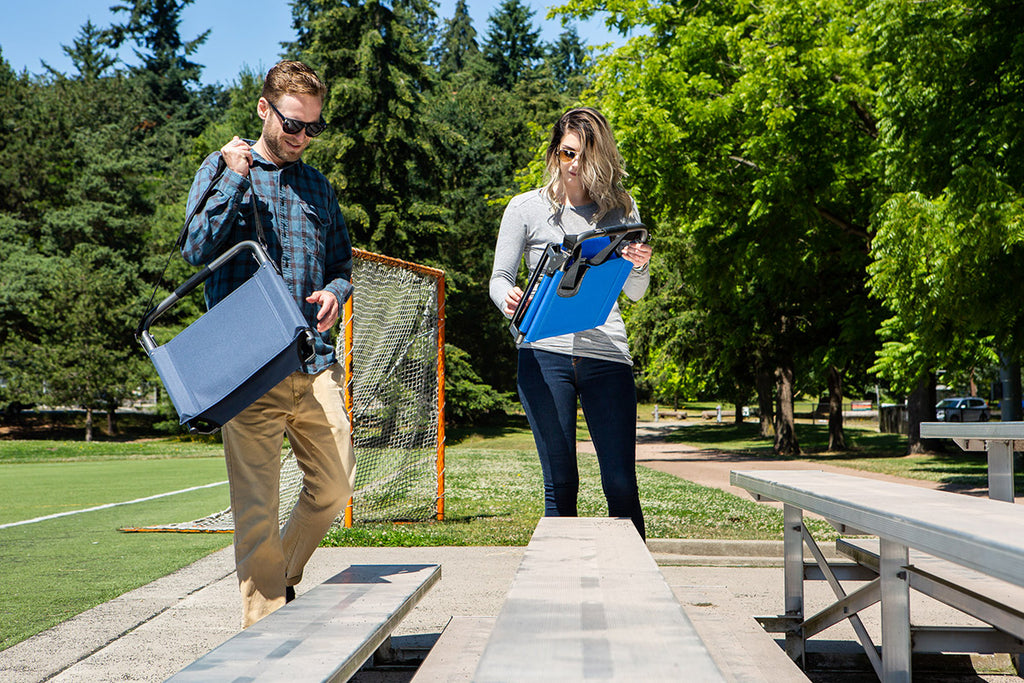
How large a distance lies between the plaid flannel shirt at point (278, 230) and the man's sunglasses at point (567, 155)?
0.95 metres

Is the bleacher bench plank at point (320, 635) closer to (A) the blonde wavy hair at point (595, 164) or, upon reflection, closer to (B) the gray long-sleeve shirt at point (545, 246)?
(B) the gray long-sleeve shirt at point (545, 246)

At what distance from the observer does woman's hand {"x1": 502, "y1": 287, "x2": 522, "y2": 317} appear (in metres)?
3.66

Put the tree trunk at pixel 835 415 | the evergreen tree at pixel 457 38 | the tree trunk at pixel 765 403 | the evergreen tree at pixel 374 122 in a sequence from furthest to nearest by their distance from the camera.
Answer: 1. the evergreen tree at pixel 457 38
2. the tree trunk at pixel 765 403
3. the evergreen tree at pixel 374 122
4. the tree trunk at pixel 835 415

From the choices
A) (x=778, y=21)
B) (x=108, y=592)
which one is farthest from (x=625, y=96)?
(x=108, y=592)

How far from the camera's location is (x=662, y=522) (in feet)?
30.2

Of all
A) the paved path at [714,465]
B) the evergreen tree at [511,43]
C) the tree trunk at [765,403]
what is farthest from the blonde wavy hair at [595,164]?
the evergreen tree at [511,43]

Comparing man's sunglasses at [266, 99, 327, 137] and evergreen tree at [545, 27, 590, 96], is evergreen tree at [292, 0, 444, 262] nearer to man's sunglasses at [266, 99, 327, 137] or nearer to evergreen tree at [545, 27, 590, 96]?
man's sunglasses at [266, 99, 327, 137]

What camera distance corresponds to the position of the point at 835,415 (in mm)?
28859

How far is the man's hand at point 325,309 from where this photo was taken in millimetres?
3514

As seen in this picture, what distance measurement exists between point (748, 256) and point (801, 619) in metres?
17.5

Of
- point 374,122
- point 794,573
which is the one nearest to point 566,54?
point 374,122

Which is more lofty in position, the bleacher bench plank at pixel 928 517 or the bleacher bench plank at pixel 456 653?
the bleacher bench plank at pixel 928 517

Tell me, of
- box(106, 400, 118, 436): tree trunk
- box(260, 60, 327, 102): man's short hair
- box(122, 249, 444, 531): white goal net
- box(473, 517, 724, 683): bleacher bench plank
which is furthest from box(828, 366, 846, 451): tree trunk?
box(106, 400, 118, 436): tree trunk

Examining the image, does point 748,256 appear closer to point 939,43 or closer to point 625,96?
point 625,96
